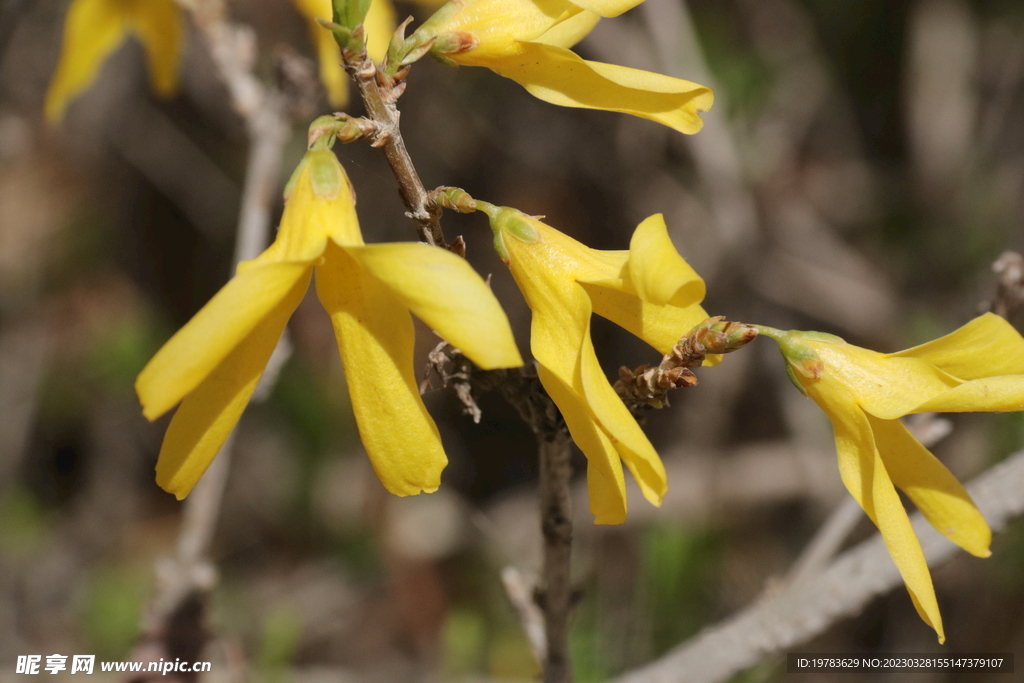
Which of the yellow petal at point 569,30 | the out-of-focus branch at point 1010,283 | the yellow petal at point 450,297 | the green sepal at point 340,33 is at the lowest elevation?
the out-of-focus branch at point 1010,283

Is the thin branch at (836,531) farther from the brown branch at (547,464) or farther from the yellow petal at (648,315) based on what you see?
the yellow petal at (648,315)

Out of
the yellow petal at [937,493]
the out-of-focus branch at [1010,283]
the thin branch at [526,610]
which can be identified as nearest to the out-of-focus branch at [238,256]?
the thin branch at [526,610]

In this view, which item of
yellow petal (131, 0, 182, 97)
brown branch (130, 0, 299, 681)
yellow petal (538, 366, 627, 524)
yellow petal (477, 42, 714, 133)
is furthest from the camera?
yellow petal (131, 0, 182, 97)

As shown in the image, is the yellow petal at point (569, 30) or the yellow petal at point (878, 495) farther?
the yellow petal at point (569, 30)

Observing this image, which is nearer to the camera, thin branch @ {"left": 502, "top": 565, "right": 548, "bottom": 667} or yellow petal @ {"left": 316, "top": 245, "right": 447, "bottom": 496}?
yellow petal @ {"left": 316, "top": 245, "right": 447, "bottom": 496}

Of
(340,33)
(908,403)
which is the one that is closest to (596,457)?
(908,403)

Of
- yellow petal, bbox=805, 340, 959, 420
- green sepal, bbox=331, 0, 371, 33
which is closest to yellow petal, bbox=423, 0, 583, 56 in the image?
green sepal, bbox=331, 0, 371, 33

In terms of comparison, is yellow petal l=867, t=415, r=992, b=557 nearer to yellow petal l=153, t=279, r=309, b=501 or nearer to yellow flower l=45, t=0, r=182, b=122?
yellow petal l=153, t=279, r=309, b=501

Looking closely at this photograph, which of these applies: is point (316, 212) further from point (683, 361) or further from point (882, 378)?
point (882, 378)
